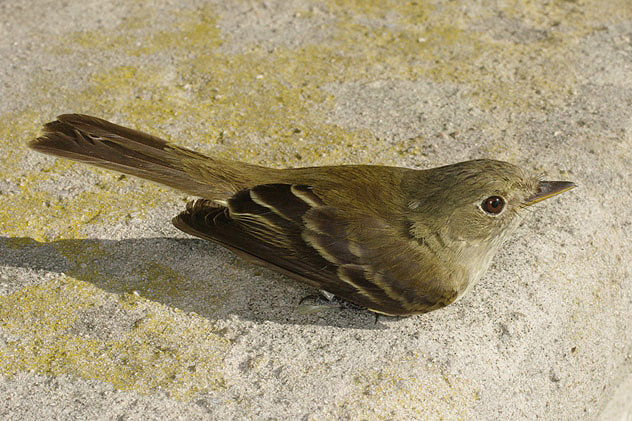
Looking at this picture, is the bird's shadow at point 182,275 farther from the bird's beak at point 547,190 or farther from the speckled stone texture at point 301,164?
the bird's beak at point 547,190

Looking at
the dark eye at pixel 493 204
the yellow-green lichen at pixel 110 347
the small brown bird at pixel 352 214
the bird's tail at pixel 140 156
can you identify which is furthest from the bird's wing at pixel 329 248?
the yellow-green lichen at pixel 110 347

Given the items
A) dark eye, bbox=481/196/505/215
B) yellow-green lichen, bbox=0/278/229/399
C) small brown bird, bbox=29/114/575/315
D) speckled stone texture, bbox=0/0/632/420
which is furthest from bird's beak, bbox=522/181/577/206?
yellow-green lichen, bbox=0/278/229/399

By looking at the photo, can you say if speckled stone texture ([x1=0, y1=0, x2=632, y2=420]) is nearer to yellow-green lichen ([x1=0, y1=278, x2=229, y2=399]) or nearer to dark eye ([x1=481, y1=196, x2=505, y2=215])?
yellow-green lichen ([x1=0, y1=278, x2=229, y2=399])

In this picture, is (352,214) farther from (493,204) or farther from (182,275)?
(182,275)

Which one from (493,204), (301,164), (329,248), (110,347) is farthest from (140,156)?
(493,204)

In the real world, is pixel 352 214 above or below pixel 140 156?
below

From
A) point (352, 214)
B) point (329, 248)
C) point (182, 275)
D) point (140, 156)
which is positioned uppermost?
point (140, 156)
